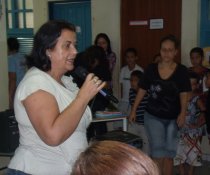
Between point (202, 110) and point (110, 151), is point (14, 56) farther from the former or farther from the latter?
point (110, 151)

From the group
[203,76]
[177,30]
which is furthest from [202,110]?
[177,30]

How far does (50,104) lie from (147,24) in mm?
4467

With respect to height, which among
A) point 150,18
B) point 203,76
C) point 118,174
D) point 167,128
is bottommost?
point 167,128

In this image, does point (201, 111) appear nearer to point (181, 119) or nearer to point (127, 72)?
point (181, 119)

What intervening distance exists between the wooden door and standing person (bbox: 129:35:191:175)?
5.62 ft

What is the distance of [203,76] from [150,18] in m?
1.49

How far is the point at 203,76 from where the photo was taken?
189 inches

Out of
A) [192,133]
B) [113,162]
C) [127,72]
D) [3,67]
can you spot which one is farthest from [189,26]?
[113,162]

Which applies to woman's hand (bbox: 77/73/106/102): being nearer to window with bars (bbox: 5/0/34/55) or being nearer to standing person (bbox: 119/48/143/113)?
standing person (bbox: 119/48/143/113)

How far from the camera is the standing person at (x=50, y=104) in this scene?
167cm

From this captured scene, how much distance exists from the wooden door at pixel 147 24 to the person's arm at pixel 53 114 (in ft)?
13.4

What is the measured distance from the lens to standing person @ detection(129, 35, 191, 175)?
3840mm

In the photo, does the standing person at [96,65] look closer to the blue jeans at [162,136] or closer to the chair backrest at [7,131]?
the blue jeans at [162,136]

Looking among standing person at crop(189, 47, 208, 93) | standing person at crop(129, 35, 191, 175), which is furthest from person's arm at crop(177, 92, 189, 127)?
standing person at crop(189, 47, 208, 93)
